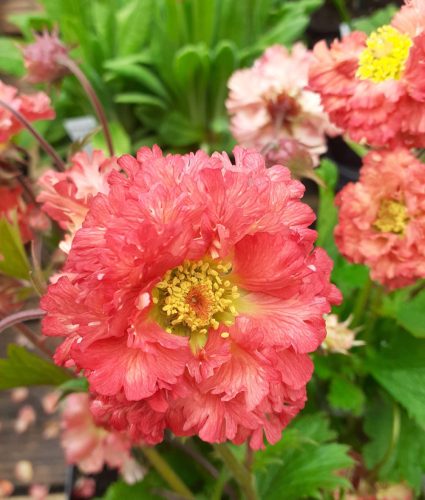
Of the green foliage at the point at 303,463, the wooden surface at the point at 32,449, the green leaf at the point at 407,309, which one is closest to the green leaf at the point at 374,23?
the green leaf at the point at 407,309

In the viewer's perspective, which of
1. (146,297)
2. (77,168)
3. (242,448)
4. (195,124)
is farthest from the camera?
(195,124)

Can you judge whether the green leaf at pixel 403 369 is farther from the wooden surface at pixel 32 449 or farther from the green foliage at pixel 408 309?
the wooden surface at pixel 32 449

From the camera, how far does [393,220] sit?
429mm

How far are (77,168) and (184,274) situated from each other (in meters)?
0.11

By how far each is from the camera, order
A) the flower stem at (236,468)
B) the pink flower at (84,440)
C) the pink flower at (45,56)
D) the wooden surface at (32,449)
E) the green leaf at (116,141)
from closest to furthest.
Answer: the flower stem at (236,468), the pink flower at (45,56), the pink flower at (84,440), the wooden surface at (32,449), the green leaf at (116,141)

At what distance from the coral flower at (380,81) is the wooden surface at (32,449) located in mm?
603

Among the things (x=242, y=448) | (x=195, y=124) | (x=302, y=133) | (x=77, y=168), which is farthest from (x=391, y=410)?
(x=195, y=124)

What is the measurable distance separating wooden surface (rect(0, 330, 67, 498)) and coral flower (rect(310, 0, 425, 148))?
1.98 feet

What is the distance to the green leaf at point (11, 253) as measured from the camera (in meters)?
0.38

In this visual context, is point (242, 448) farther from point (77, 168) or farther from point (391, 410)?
point (77, 168)

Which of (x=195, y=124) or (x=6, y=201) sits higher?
(x=6, y=201)

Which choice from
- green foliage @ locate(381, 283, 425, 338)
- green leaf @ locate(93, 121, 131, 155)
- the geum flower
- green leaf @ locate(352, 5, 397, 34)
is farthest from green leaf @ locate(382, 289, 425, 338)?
green leaf @ locate(93, 121, 131, 155)

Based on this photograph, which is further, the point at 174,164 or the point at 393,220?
the point at 393,220

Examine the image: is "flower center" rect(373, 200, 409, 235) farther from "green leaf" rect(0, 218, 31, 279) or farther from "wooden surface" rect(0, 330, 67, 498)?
"wooden surface" rect(0, 330, 67, 498)
